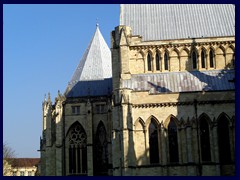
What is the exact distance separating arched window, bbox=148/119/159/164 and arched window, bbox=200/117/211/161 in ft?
9.46

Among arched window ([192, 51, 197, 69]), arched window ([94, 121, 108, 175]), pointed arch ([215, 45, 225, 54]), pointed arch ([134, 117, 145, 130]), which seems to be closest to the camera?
pointed arch ([134, 117, 145, 130])

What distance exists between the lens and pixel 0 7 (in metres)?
5.40

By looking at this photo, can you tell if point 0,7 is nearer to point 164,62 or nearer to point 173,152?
point 173,152

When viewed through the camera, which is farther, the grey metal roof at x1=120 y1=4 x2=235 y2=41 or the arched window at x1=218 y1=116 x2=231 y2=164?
the grey metal roof at x1=120 y1=4 x2=235 y2=41

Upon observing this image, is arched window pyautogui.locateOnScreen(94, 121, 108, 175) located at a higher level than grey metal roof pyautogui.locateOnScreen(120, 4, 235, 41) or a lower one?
lower

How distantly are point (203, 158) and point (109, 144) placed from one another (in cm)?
858

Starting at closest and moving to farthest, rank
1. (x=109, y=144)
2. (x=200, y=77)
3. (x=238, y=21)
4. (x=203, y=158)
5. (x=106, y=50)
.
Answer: (x=238, y=21), (x=203, y=158), (x=200, y=77), (x=109, y=144), (x=106, y=50)

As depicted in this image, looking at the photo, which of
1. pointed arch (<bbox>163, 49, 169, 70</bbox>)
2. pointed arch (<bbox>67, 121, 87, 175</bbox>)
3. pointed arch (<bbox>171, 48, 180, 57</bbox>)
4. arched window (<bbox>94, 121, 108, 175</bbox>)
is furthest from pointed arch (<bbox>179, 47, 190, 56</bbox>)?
pointed arch (<bbox>67, 121, 87, 175</bbox>)

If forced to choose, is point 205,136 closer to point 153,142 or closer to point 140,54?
point 153,142

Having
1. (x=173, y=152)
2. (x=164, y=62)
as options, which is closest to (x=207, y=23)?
(x=164, y=62)

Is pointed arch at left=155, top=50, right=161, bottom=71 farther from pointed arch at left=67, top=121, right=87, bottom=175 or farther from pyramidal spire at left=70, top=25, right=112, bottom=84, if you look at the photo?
pointed arch at left=67, top=121, right=87, bottom=175

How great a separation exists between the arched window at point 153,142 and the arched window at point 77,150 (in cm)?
844

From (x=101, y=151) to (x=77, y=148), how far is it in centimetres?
198

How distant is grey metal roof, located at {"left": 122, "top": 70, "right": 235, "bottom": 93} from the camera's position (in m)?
28.6
